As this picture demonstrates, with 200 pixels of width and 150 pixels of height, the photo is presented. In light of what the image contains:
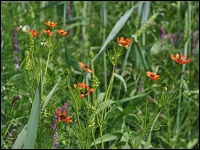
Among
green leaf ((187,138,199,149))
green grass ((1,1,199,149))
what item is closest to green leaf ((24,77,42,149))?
green grass ((1,1,199,149))

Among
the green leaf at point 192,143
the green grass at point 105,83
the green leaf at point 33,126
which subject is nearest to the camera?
the green leaf at point 33,126

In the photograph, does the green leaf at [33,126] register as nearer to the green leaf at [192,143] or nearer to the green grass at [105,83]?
the green grass at [105,83]

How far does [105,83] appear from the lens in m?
1.99

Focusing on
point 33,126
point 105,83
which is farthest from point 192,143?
point 33,126

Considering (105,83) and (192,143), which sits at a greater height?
(105,83)

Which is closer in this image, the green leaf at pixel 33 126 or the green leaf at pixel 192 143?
the green leaf at pixel 33 126

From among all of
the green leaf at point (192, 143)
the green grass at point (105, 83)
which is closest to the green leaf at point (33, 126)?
the green grass at point (105, 83)

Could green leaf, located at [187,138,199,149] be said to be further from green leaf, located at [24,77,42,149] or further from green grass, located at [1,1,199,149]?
green leaf, located at [24,77,42,149]

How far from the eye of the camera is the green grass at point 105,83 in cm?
132

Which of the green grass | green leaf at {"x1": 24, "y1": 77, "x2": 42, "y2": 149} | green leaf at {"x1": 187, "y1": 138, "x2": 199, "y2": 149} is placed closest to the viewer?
green leaf at {"x1": 24, "y1": 77, "x2": 42, "y2": 149}

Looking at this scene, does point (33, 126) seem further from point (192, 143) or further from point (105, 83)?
point (192, 143)

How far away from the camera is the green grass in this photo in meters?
1.32

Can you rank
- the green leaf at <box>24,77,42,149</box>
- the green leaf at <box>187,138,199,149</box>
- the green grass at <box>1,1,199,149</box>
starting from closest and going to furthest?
the green leaf at <box>24,77,42,149</box> < the green grass at <box>1,1,199,149</box> < the green leaf at <box>187,138,199,149</box>

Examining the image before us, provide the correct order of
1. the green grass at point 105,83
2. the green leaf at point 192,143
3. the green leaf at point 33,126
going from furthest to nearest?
the green leaf at point 192,143 < the green grass at point 105,83 < the green leaf at point 33,126
